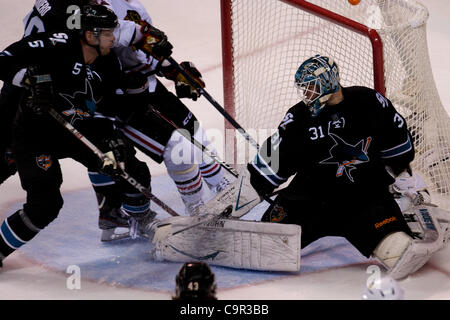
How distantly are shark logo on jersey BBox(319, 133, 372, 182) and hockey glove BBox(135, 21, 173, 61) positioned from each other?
0.93 meters

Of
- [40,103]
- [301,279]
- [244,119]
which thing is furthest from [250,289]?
[244,119]

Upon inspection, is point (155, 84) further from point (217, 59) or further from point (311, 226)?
point (217, 59)

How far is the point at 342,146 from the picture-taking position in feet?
10.3

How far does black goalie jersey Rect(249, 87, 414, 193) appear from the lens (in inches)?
122

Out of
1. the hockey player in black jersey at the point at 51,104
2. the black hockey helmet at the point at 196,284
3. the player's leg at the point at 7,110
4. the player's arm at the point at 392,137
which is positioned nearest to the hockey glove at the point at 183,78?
the hockey player in black jersey at the point at 51,104

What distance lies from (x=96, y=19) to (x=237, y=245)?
106 cm

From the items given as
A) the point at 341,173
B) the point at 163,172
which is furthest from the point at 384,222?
the point at 163,172

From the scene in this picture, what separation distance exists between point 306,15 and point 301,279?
59.4 inches

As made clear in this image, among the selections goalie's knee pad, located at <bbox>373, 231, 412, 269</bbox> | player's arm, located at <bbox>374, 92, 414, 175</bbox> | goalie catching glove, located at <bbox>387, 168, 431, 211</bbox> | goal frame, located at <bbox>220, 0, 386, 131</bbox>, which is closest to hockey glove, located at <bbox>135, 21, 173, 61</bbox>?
goal frame, located at <bbox>220, 0, 386, 131</bbox>

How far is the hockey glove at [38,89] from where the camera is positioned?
125 inches

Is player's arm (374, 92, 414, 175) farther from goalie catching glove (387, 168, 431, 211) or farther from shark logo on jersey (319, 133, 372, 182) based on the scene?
goalie catching glove (387, 168, 431, 211)

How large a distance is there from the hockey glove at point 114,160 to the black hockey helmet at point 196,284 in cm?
115

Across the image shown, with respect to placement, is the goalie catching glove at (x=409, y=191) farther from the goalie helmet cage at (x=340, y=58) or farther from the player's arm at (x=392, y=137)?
the player's arm at (x=392, y=137)

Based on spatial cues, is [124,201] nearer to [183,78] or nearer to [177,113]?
[177,113]
